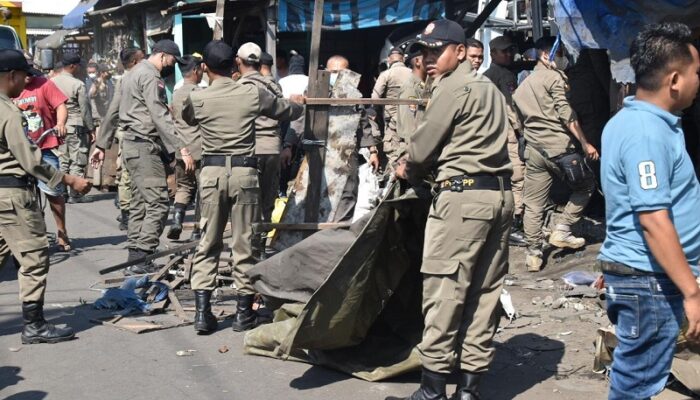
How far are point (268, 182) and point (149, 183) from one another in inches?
48.2

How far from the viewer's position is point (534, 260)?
9.16 m

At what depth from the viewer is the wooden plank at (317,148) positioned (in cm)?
841

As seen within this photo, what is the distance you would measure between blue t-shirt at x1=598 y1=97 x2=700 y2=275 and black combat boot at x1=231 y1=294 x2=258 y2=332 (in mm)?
3630

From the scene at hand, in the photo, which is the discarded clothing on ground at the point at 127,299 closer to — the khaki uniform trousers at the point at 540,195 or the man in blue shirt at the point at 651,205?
the khaki uniform trousers at the point at 540,195

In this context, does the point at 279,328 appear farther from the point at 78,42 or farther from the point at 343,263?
the point at 78,42

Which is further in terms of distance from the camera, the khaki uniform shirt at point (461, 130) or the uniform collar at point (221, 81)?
the uniform collar at point (221, 81)

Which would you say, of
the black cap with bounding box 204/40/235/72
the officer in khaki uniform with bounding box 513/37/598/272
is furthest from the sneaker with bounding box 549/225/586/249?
the black cap with bounding box 204/40/235/72

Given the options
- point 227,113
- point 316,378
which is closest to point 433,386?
point 316,378

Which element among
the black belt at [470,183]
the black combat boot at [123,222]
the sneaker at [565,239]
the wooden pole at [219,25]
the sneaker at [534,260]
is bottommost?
the black combat boot at [123,222]

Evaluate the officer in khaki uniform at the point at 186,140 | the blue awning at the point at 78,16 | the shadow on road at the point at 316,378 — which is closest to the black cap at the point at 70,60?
the officer in khaki uniform at the point at 186,140

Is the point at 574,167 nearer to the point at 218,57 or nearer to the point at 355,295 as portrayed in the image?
the point at 218,57

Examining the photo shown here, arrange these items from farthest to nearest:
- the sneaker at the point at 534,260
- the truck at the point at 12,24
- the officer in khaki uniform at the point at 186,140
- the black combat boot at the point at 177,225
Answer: the truck at the point at 12,24, the black combat boot at the point at 177,225, the officer in khaki uniform at the point at 186,140, the sneaker at the point at 534,260

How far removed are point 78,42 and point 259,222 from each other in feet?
62.2

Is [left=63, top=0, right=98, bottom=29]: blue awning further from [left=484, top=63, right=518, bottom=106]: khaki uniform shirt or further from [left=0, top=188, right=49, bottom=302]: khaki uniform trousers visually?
[left=0, top=188, right=49, bottom=302]: khaki uniform trousers
